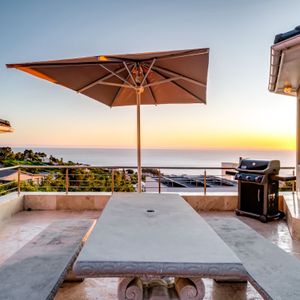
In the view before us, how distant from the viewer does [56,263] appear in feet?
6.04

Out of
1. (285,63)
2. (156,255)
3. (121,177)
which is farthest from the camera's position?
(121,177)

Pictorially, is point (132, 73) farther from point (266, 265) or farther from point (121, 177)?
point (121, 177)

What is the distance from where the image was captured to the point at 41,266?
1.79 meters

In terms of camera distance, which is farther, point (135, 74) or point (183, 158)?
point (183, 158)

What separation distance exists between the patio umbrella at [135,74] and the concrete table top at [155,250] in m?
1.90

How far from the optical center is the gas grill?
4344mm

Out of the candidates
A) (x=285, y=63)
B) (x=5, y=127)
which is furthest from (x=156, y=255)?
(x=5, y=127)

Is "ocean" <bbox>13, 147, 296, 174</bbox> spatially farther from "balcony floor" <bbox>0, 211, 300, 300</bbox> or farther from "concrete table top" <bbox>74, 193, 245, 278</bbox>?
"concrete table top" <bbox>74, 193, 245, 278</bbox>

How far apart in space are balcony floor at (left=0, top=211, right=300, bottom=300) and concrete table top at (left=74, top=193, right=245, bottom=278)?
75 centimetres

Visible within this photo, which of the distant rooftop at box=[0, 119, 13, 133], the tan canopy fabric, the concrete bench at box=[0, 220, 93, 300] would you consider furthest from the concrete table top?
the distant rooftop at box=[0, 119, 13, 133]

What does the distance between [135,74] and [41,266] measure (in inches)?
115

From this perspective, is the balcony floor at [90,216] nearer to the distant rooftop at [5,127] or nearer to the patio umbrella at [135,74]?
the distant rooftop at [5,127]

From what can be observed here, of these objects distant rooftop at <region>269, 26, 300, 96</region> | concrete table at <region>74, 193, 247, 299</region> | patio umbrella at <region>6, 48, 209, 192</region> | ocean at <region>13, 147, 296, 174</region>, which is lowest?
ocean at <region>13, 147, 296, 174</region>

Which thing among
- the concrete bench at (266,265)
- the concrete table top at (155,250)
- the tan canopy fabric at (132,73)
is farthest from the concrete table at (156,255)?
the tan canopy fabric at (132,73)
